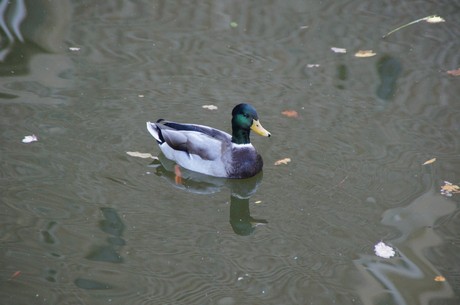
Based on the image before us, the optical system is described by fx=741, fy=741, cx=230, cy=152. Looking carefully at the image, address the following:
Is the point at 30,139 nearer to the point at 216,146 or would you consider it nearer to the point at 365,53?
the point at 216,146

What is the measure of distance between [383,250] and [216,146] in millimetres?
2090

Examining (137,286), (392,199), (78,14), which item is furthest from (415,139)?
(78,14)

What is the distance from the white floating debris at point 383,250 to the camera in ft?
20.0

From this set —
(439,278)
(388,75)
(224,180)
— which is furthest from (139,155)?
(388,75)

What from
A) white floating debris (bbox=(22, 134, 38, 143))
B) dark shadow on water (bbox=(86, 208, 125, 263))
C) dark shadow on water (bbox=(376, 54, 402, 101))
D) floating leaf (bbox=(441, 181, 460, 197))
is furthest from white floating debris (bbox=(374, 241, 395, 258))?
white floating debris (bbox=(22, 134, 38, 143))

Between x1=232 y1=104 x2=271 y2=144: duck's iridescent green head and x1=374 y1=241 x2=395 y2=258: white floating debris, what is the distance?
5.47 feet

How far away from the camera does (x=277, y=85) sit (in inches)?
346

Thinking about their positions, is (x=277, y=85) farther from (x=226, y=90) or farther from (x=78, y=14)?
(x=78, y=14)

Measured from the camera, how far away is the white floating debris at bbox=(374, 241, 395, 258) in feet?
20.0

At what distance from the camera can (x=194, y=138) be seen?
743cm

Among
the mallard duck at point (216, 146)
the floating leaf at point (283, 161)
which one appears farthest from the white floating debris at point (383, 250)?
the mallard duck at point (216, 146)

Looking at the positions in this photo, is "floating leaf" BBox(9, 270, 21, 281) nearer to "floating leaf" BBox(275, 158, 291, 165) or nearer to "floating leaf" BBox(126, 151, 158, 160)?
"floating leaf" BBox(126, 151, 158, 160)

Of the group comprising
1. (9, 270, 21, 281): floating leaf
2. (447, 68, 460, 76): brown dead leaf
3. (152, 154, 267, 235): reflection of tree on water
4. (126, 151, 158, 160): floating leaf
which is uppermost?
(9, 270, 21, 281): floating leaf

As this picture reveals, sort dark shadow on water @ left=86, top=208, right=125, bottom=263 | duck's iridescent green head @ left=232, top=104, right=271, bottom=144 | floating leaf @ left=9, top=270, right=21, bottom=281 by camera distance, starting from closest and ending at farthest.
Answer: floating leaf @ left=9, top=270, right=21, bottom=281 < dark shadow on water @ left=86, top=208, right=125, bottom=263 < duck's iridescent green head @ left=232, top=104, right=271, bottom=144
